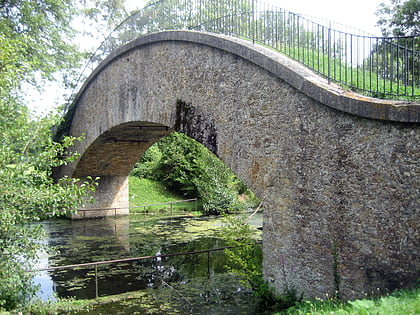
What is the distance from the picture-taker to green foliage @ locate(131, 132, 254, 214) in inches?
727

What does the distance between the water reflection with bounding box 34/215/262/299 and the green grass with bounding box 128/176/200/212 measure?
6.53ft

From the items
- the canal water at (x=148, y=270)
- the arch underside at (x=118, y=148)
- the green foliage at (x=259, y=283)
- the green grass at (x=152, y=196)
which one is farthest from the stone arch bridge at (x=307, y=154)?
the green grass at (x=152, y=196)

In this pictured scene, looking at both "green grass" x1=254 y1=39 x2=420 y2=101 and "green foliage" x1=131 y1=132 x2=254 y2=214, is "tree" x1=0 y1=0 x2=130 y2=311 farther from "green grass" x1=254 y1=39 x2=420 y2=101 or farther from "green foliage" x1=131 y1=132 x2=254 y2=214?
"green foliage" x1=131 y1=132 x2=254 y2=214

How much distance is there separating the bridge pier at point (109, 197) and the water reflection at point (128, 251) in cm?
47

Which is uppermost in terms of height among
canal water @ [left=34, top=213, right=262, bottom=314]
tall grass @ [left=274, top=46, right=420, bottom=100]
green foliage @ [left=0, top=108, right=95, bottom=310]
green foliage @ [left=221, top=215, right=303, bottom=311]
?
tall grass @ [left=274, top=46, right=420, bottom=100]

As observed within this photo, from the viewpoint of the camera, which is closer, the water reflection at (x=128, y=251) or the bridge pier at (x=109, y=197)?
the water reflection at (x=128, y=251)

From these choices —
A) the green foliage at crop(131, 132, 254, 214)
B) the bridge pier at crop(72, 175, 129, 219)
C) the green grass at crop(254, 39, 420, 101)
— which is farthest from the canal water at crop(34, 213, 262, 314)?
the green grass at crop(254, 39, 420, 101)

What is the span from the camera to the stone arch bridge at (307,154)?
4770 mm

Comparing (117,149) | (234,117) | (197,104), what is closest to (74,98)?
(117,149)

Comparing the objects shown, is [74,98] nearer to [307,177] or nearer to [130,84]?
[130,84]

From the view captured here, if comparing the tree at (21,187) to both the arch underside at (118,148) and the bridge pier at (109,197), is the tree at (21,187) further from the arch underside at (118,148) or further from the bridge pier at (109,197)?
the bridge pier at (109,197)

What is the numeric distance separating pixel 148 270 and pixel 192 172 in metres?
11.8

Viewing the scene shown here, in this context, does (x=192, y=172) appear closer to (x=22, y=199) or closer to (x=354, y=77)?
(x=354, y=77)

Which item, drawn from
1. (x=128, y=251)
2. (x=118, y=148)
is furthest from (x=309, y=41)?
(x=118, y=148)
